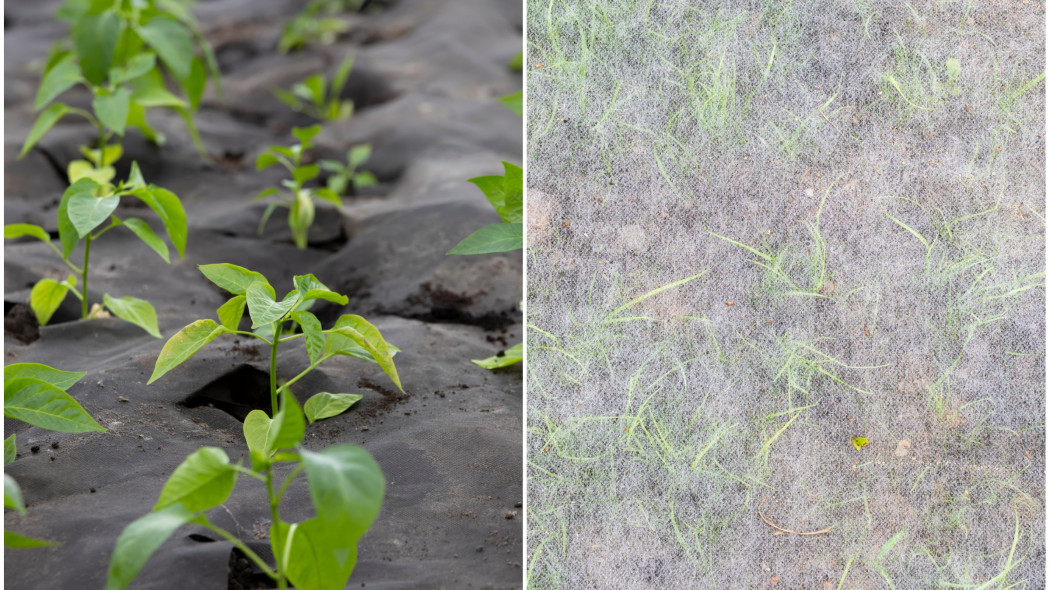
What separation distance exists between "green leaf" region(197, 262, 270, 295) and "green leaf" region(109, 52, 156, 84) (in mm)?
987

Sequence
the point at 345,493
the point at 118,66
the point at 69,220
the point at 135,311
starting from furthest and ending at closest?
the point at 118,66, the point at 135,311, the point at 69,220, the point at 345,493

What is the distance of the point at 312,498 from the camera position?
2.55 feet

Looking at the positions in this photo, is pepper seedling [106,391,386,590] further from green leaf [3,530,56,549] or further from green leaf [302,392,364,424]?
green leaf [302,392,364,424]

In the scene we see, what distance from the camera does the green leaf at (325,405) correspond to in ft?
3.83

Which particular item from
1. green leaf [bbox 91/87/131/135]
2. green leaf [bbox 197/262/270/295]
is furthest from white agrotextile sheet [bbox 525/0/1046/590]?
green leaf [bbox 91/87/131/135]

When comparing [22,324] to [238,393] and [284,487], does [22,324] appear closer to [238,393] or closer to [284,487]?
[238,393]

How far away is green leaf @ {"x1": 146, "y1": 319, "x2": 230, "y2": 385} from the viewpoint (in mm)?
1051

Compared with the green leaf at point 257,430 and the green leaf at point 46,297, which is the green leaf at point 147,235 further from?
the green leaf at point 257,430

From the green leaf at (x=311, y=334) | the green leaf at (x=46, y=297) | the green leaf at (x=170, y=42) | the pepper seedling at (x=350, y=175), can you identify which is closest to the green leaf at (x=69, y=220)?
the green leaf at (x=46, y=297)

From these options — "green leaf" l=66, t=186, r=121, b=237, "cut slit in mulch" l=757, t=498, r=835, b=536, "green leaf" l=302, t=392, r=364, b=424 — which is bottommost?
"cut slit in mulch" l=757, t=498, r=835, b=536

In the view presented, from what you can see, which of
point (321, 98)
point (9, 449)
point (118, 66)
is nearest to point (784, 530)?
point (9, 449)

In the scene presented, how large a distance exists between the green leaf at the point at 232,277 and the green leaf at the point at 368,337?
11 cm

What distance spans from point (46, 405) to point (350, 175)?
140cm

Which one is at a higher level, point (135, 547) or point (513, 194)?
point (513, 194)
